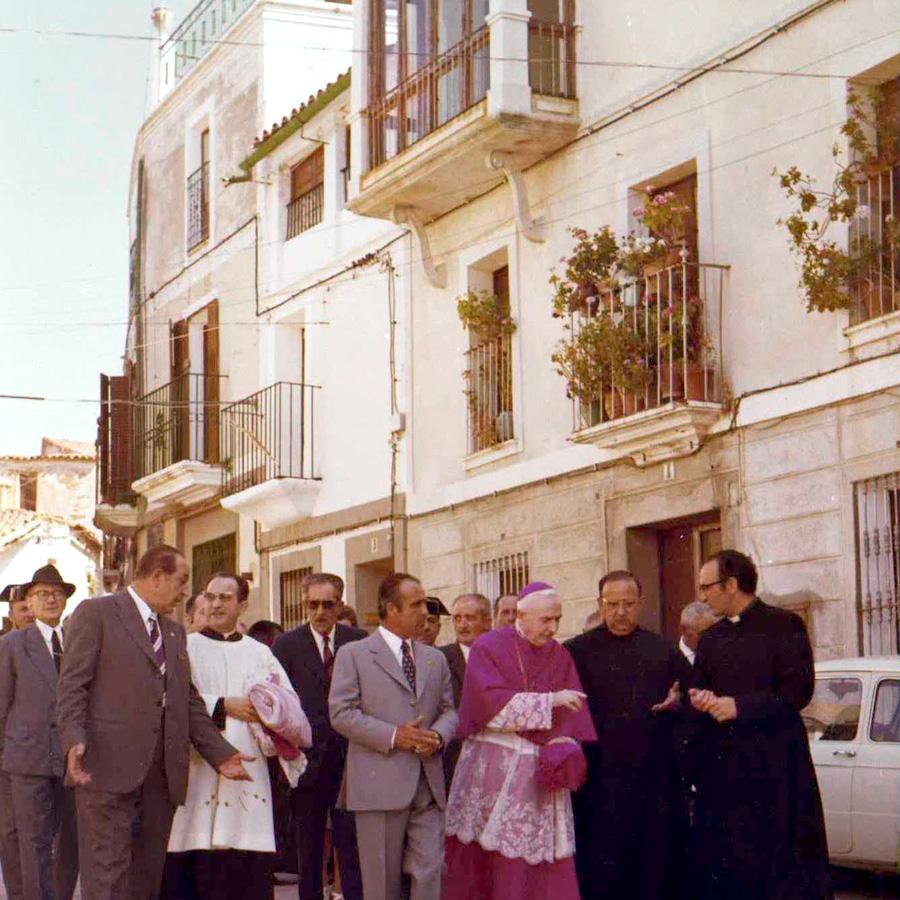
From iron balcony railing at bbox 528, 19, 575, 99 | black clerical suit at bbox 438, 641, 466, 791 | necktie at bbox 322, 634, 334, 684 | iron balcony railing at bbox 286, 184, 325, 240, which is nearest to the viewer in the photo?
black clerical suit at bbox 438, 641, 466, 791

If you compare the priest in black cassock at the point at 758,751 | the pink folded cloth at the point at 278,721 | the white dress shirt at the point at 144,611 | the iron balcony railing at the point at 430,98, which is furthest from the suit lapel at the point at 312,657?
the iron balcony railing at the point at 430,98

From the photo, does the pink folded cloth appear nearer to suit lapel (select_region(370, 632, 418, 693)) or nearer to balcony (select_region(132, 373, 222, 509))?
suit lapel (select_region(370, 632, 418, 693))

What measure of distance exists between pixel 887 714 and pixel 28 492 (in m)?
50.6

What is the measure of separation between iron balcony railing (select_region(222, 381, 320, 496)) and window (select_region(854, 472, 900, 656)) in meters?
9.72

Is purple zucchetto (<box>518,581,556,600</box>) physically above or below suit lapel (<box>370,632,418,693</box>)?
above

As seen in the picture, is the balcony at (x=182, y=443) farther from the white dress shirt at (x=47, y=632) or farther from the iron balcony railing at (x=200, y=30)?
the white dress shirt at (x=47, y=632)

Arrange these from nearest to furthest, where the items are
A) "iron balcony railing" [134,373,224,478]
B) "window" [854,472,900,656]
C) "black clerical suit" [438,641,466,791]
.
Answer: "black clerical suit" [438,641,466,791]
"window" [854,472,900,656]
"iron balcony railing" [134,373,224,478]

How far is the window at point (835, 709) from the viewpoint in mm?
12961

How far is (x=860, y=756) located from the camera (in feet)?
41.7

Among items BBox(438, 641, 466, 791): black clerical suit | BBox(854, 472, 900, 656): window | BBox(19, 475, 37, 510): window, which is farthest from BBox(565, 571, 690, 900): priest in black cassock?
BBox(19, 475, 37, 510): window

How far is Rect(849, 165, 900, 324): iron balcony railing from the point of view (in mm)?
14266

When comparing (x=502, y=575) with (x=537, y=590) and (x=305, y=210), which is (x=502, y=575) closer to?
(x=305, y=210)

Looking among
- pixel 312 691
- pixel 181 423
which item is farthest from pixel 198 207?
pixel 312 691

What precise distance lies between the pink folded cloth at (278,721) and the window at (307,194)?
47.1 feet
